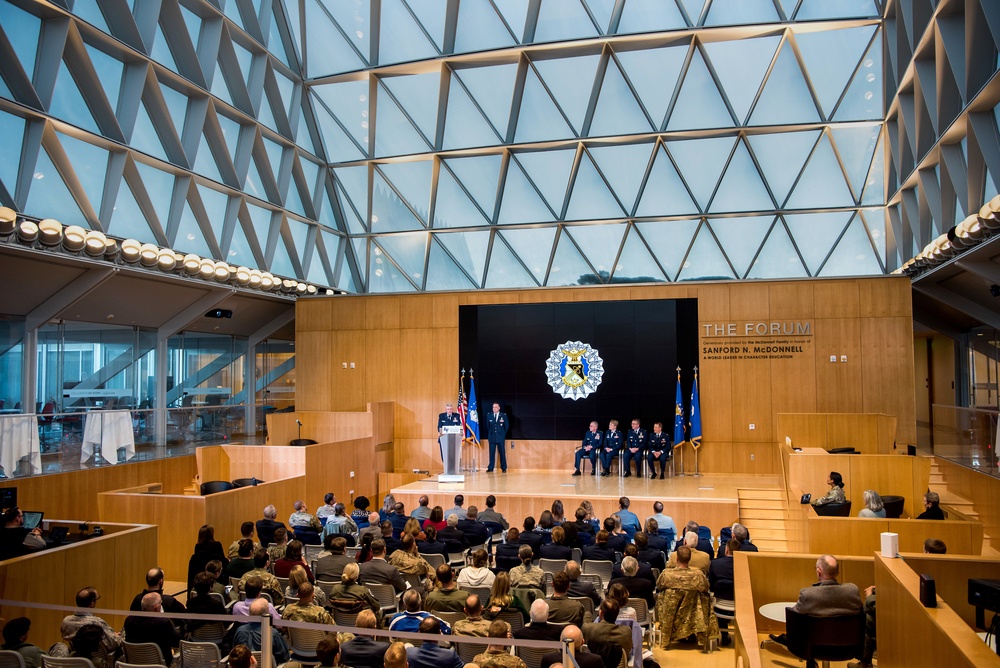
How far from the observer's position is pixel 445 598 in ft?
20.0

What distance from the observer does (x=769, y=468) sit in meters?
15.8

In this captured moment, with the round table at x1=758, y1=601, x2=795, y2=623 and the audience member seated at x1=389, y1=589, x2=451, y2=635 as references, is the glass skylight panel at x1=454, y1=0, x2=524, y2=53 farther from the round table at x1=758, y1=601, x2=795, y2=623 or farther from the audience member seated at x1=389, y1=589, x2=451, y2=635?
the audience member seated at x1=389, y1=589, x2=451, y2=635

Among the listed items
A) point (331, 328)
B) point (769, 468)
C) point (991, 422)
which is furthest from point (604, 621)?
point (331, 328)

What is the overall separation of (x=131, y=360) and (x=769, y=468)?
13.5m

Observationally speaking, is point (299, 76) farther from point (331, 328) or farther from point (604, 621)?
point (604, 621)

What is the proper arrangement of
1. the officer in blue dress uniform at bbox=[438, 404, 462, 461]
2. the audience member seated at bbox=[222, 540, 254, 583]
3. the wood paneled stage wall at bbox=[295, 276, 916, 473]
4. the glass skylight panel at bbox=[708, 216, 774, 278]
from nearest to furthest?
the audience member seated at bbox=[222, 540, 254, 583] < the wood paneled stage wall at bbox=[295, 276, 916, 473] < the glass skylight panel at bbox=[708, 216, 774, 278] < the officer in blue dress uniform at bbox=[438, 404, 462, 461]

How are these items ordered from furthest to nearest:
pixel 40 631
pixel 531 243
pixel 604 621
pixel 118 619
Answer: pixel 531 243 < pixel 118 619 < pixel 40 631 < pixel 604 621

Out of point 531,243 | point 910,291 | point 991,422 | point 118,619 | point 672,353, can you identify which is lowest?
point 118,619

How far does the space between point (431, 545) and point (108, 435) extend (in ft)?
21.6

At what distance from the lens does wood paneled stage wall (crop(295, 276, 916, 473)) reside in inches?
609

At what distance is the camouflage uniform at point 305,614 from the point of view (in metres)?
5.59

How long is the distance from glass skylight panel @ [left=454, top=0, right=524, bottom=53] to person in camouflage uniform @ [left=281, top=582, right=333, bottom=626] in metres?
13.2

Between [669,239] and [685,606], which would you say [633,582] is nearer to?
[685,606]

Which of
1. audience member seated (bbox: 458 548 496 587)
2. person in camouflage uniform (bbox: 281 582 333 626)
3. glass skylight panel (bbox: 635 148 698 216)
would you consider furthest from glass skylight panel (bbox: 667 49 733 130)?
person in camouflage uniform (bbox: 281 582 333 626)
